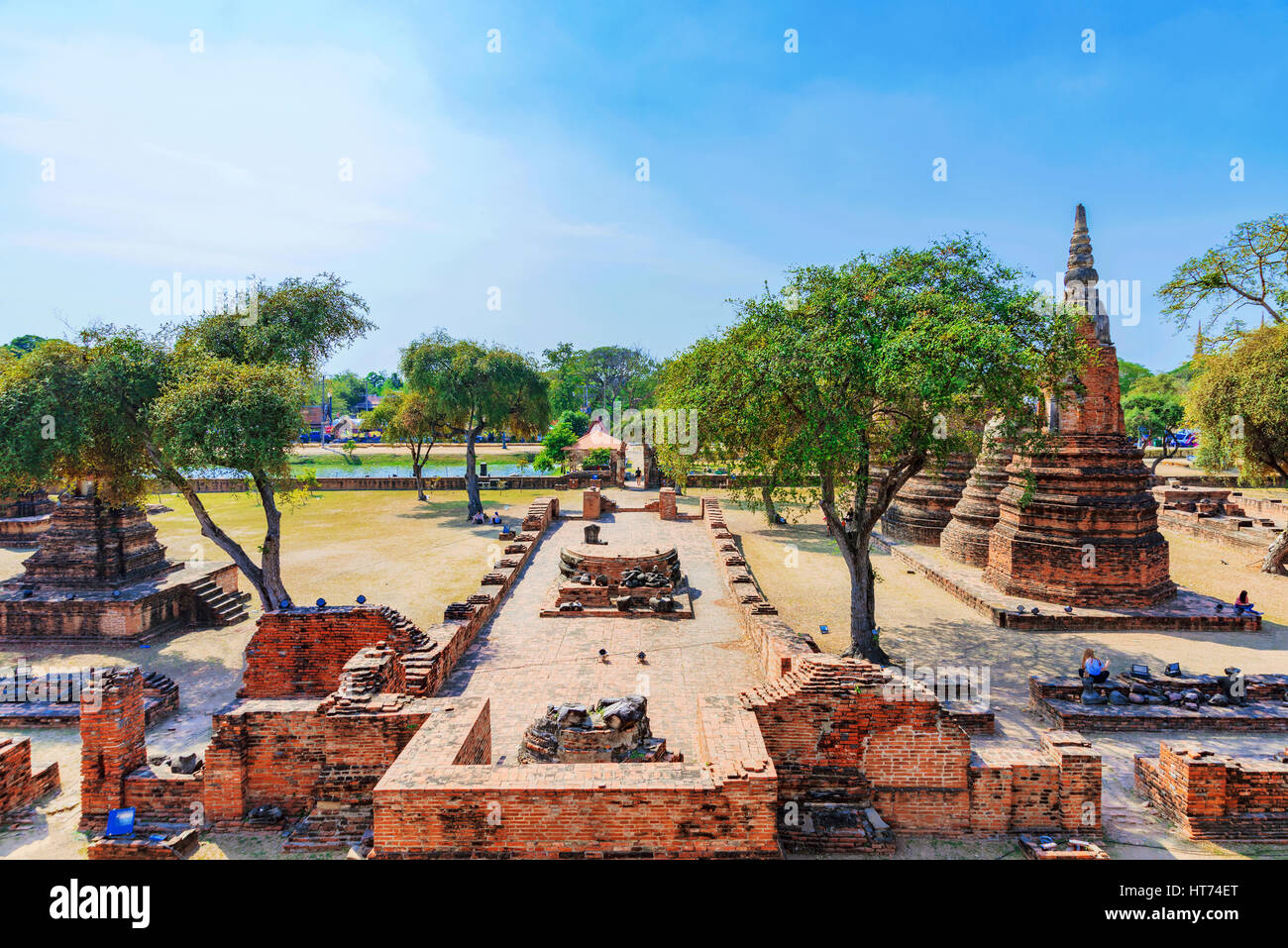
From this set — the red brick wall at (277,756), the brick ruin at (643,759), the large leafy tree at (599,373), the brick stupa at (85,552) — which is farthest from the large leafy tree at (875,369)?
the large leafy tree at (599,373)

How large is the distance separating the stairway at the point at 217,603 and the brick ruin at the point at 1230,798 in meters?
17.5

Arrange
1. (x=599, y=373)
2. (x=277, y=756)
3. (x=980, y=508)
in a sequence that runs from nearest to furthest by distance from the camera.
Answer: (x=277, y=756), (x=980, y=508), (x=599, y=373)

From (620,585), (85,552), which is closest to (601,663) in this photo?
(620,585)

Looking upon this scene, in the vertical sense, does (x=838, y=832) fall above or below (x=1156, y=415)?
below

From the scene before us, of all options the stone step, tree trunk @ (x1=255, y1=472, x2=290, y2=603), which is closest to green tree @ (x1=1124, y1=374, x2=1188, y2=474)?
the stone step

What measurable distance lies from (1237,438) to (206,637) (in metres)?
27.1

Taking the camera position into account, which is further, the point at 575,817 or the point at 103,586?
the point at 103,586

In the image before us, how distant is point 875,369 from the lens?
36.3ft

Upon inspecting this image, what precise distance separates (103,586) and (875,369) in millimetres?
16833

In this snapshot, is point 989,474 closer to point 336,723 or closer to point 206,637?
point 336,723

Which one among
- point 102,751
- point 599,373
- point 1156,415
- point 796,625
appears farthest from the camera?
point 599,373

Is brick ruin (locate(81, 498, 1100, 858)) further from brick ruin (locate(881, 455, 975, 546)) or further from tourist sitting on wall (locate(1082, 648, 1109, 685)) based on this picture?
brick ruin (locate(881, 455, 975, 546))

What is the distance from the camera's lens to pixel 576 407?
3438 inches

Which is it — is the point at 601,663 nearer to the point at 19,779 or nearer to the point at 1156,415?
the point at 19,779
